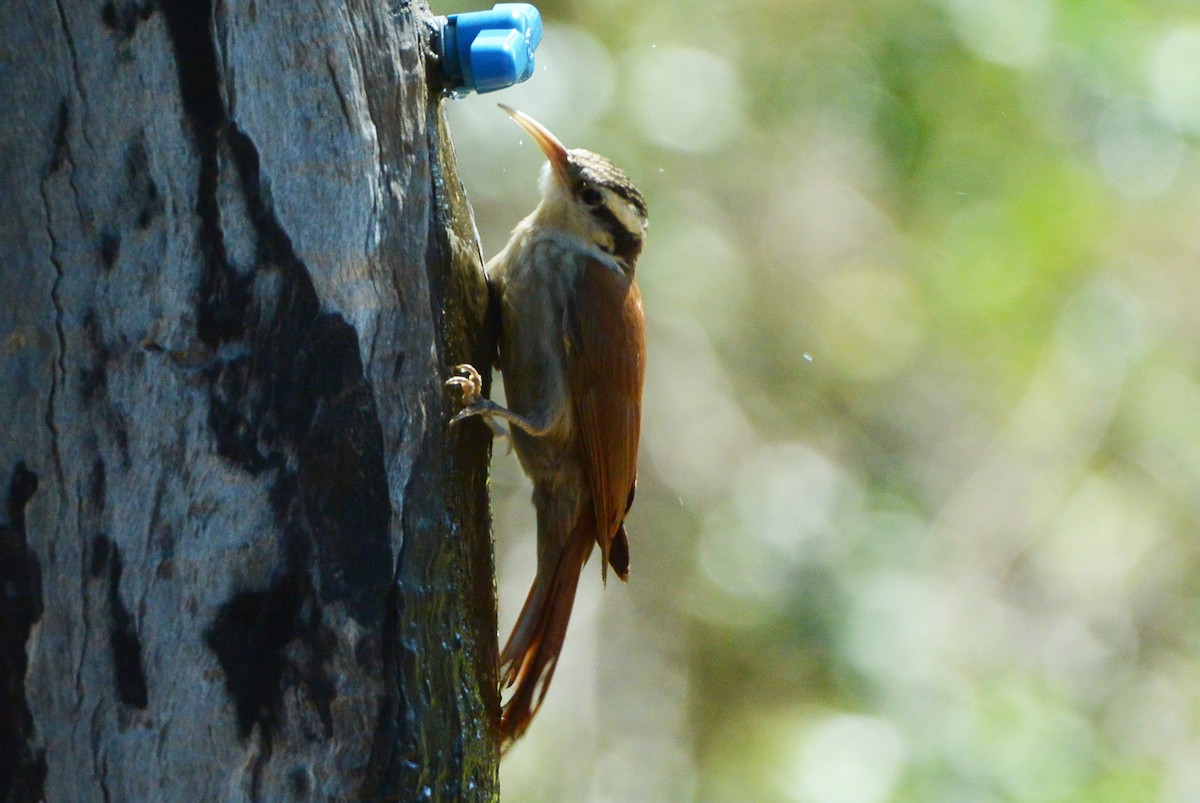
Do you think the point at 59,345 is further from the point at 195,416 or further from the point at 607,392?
the point at 607,392

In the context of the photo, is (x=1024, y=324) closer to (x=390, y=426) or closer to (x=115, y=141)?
(x=390, y=426)

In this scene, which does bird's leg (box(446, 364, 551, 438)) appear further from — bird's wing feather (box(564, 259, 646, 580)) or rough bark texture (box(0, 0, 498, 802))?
bird's wing feather (box(564, 259, 646, 580))

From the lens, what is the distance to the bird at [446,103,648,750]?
10.7ft

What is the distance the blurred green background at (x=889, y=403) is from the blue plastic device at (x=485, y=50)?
2491 millimetres

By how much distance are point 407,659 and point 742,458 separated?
4.43 m

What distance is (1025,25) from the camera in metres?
5.53

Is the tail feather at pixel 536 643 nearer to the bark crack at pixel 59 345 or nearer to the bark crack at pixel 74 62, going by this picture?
the bark crack at pixel 59 345

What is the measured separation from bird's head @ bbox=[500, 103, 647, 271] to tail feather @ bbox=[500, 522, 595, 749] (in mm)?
899

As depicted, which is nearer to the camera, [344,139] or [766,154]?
[344,139]

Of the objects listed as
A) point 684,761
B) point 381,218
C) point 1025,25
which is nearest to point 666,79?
point 1025,25

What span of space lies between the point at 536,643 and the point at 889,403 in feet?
14.7

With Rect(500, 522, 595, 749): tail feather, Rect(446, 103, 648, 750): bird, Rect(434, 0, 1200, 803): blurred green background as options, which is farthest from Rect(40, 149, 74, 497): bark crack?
Rect(434, 0, 1200, 803): blurred green background

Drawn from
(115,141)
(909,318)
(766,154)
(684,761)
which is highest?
(115,141)

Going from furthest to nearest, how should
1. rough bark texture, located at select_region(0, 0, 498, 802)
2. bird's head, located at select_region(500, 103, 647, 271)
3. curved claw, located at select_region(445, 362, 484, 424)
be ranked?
bird's head, located at select_region(500, 103, 647, 271)
curved claw, located at select_region(445, 362, 484, 424)
rough bark texture, located at select_region(0, 0, 498, 802)
